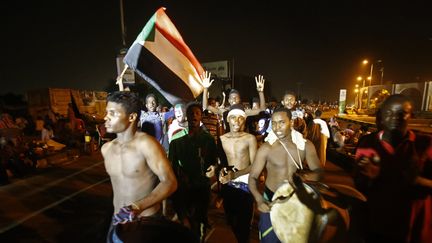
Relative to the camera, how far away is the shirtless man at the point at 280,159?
2.66 meters

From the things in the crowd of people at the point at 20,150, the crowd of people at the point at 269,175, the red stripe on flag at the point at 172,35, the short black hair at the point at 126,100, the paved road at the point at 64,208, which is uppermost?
the red stripe on flag at the point at 172,35

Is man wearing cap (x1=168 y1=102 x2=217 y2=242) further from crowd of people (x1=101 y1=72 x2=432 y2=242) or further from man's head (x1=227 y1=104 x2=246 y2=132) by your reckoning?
man's head (x1=227 y1=104 x2=246 y2=132)

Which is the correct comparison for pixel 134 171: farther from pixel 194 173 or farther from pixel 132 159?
pixel 194 173

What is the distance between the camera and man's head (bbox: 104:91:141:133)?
88.4 inches

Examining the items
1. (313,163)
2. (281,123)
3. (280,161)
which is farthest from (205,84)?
(313,163)

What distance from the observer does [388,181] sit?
2254mm

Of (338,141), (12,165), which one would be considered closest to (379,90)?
(338,141)

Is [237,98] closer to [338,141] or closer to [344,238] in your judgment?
[344,238]

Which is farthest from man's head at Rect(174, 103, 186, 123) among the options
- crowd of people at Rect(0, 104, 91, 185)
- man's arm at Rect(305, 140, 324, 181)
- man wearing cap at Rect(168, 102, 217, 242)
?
crowd of people at Rect(0, 104, 91, 185)

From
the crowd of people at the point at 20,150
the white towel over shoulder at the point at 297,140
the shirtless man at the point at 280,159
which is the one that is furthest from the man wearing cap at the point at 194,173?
the crowd of people at the point at 20,150

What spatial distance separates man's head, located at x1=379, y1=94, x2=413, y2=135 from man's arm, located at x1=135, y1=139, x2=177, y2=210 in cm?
230

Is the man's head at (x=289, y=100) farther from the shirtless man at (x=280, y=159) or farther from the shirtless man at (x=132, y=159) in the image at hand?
the shirtless man at (x=132, y=159)

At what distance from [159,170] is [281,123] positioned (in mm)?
1567

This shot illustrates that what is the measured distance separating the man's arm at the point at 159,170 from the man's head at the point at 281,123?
4.67ft
